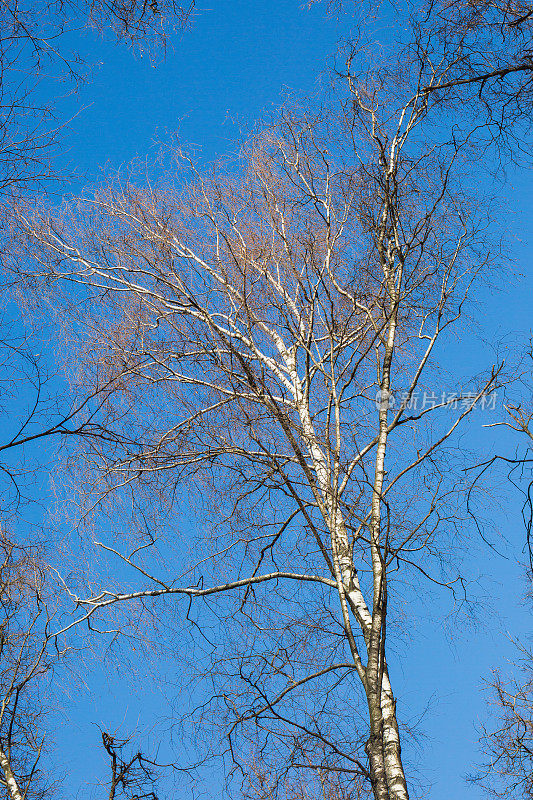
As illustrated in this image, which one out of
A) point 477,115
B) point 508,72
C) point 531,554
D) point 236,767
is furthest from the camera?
point 477,115

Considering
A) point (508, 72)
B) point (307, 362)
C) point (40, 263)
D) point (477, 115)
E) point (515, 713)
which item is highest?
point (40, 263)

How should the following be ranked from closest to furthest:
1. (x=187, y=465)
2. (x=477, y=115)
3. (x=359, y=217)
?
(x=477, y=115) → (x=187, y=465) → (x=359, y=217)

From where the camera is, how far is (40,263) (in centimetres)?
737

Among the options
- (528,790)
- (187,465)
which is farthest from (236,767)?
(528,790)

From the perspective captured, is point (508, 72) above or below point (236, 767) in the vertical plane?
above

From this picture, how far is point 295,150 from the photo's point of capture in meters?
7.11

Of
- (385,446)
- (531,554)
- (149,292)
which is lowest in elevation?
(531,554)

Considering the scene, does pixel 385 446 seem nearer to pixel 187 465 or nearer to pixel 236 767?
pixel 187 465

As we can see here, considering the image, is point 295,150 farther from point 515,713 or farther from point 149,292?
point 515,713

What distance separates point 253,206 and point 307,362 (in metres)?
2.93

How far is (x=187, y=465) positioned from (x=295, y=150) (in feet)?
10.9

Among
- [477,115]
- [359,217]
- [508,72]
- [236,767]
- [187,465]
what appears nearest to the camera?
[508,72]

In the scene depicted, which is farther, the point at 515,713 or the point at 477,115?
the point at 515,713

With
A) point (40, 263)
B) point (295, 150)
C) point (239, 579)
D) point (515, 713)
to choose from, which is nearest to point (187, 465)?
point (239, 579)
